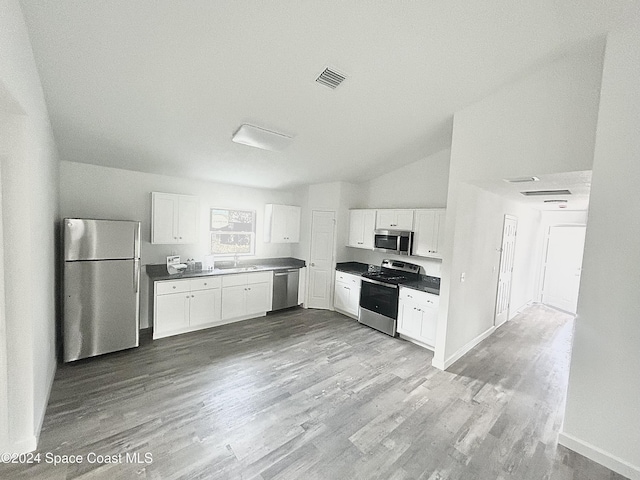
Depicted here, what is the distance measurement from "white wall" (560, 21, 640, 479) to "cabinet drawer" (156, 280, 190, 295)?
4.48 meters

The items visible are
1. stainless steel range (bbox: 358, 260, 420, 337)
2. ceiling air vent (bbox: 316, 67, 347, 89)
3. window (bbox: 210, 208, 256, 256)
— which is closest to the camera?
ceiling air vent (bbox: 316, 67, 347, 89)

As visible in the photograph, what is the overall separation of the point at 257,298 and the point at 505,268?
453 cm

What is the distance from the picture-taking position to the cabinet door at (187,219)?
4.24 meters

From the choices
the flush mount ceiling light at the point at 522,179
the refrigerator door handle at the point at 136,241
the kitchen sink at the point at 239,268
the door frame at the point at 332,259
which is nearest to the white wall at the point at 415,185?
the door frame at the point at 332,259

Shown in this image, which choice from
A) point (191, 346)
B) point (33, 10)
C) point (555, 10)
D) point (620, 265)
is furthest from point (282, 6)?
point (191, 346)

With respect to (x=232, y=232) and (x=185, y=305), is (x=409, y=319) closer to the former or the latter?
(x=185, y=305)

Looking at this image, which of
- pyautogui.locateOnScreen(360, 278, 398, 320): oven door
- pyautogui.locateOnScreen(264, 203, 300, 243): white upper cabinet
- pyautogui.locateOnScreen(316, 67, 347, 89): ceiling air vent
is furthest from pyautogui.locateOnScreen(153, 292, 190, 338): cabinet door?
pyautogui.locateOnScreen(316, 67, 347, 89): ceiling air vent

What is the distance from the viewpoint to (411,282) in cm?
442

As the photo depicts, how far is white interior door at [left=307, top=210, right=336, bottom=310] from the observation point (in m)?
5.43

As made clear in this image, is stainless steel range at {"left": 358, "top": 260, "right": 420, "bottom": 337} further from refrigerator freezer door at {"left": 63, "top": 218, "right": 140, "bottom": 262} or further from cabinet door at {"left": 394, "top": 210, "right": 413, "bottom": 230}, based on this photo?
refrigerator freezer door at {"left": 63, "top": 218, "right": 140, "bottom": 262}

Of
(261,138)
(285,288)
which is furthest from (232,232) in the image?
(261,138)

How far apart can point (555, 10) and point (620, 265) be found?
1.93 meters

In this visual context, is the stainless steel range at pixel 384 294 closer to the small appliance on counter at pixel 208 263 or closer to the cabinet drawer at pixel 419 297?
the cabinet drawer at pixel 419 297

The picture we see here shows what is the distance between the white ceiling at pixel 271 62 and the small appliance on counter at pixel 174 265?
1.52 m
